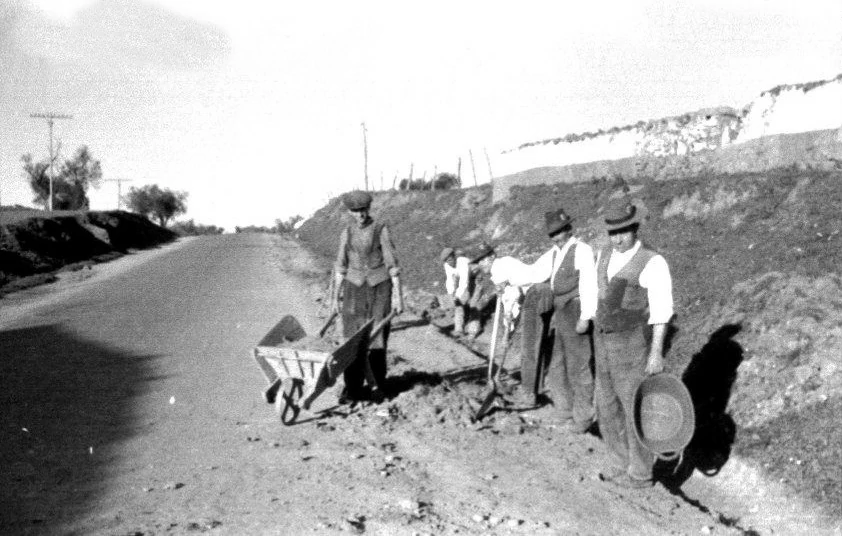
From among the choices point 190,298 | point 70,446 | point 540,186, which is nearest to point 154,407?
point 70,446

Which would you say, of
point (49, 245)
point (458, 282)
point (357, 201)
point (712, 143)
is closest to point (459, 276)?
point (458, 282)


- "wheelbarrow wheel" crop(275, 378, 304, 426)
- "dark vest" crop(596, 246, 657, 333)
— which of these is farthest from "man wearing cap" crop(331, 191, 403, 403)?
"dark vest" crop(596, 246, 657, 333)

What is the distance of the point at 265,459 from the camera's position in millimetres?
6793

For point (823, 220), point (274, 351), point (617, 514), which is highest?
point (823, 220)

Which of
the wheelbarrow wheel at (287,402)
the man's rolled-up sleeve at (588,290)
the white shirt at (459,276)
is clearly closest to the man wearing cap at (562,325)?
the man's rolled-up sleeve at (588,290)

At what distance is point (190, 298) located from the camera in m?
18.5

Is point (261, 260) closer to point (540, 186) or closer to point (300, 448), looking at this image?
point (540, 186)

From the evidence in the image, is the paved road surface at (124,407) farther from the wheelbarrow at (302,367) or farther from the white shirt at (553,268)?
the white shirt at (553,268)

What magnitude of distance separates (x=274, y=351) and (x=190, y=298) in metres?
11.1

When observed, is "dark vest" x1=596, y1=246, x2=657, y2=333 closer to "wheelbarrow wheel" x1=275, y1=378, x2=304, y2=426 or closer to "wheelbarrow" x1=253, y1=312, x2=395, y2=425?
"wheelbarrow" x1=253, y1=312, x2=395, y2=425

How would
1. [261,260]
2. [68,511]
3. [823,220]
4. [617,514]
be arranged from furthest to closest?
[261,260] → [823,220] → [617,514] → [68,511]

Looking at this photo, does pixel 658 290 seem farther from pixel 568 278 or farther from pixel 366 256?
pixel 366 256

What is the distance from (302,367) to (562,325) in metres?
2.20

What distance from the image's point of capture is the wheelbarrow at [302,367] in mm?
7609
